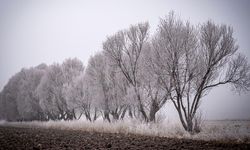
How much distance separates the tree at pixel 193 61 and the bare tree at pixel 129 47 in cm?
531

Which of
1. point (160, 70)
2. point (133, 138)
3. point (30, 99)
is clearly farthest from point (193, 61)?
point (30, 99)

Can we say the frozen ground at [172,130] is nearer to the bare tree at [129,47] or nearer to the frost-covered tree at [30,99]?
the bare tree at [129,47]

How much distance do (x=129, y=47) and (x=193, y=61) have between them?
8014 millimetres

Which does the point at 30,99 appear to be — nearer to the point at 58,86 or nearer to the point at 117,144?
the point at 58,86

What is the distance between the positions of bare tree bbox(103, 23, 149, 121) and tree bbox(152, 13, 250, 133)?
5305 mm

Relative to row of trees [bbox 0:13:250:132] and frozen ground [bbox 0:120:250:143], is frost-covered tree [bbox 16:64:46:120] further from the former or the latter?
frozen ground [bbox 0:120:250:143]

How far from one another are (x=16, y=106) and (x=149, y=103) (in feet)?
147

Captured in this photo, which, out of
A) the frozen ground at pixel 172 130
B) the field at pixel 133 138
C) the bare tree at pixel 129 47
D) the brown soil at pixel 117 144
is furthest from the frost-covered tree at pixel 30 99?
the brown soil at pixel 117 144

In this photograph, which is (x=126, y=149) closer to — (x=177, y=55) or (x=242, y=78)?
(x=177, y=55)

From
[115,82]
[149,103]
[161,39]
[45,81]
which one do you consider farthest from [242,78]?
[45,81]

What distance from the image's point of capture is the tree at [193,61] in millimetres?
14234

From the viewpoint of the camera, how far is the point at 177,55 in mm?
14484

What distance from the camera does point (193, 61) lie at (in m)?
14.9

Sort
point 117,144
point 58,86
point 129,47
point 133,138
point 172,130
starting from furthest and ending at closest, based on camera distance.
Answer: point 58,86
point 129,47
point 172,130
point 133,138
point 117,144
